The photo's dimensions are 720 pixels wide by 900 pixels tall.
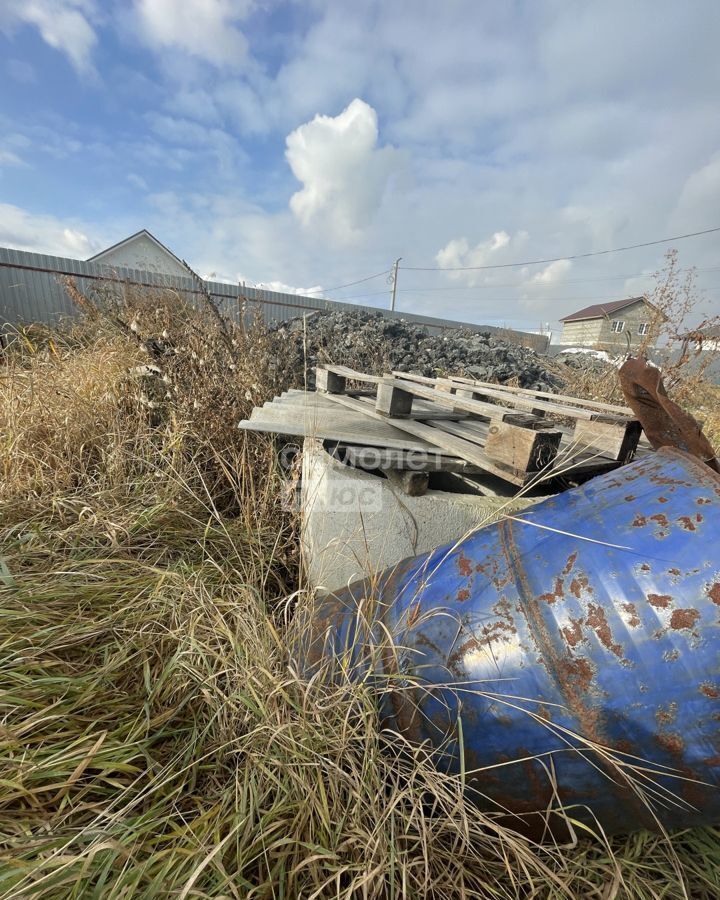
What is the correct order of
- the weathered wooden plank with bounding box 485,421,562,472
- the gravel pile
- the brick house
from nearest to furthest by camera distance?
the weathered wooden plank with bounding box 485,421,562,472 → the gravel pile → the brick house

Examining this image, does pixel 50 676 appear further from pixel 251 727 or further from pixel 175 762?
pixel 251 727

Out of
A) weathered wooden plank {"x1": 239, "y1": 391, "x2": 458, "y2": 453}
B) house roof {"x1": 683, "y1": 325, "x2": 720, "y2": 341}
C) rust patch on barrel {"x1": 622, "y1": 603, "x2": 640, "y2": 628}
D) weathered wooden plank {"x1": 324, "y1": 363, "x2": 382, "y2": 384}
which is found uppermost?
house roof {"x1": 683, "y1": 325, "x2": 720, "y2": 341}

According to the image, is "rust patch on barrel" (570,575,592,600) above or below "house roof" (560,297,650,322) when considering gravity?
below

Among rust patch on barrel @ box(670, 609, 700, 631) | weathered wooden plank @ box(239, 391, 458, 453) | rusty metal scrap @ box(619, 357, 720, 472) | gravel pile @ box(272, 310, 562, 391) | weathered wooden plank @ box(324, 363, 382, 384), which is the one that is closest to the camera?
rust patch on barrel @ box(670, 609, 700, 631)

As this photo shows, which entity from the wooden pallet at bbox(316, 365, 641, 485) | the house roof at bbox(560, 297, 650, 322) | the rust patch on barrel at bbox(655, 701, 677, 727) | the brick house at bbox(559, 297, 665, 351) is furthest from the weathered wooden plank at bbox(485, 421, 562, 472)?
the house roof at bbox(560, 297, 650, 322)

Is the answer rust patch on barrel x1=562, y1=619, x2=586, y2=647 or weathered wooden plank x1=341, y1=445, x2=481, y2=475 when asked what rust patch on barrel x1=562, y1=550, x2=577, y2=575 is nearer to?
rust patch on barrel x1=562, y1=619, x2=586, y2=647

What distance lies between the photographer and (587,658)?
0.82m

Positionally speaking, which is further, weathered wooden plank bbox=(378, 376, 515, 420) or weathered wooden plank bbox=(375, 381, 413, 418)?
weathered wooden plank bbox=(375, 381, 413, 418)

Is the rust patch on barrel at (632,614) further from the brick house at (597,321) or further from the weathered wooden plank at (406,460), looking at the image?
the brick house at (597,321)

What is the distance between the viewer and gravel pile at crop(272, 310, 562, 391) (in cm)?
518

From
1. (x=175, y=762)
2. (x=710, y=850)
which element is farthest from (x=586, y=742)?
(x=175, y=762)

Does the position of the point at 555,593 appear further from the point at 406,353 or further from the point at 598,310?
the point at 598,310

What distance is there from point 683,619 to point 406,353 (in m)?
5.94

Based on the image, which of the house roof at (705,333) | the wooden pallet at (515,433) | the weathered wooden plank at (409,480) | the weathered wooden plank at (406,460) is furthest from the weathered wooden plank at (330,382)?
the house roof at (705,333)
